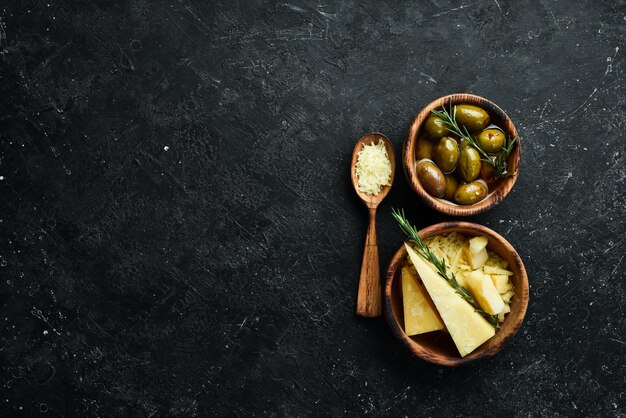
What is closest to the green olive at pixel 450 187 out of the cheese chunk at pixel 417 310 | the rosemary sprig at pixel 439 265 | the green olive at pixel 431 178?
the green olive at pixel 431 178

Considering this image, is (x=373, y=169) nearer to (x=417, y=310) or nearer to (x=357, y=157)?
(x=357, y=157)

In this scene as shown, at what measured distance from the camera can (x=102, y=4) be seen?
6.14 ft

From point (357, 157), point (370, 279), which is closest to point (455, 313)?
point (370, 279)

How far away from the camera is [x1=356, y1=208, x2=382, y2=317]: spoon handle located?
181 cm

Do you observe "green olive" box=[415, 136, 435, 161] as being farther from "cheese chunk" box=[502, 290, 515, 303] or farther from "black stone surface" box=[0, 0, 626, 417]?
"cheese chunk" box=[502, 290, 515, 303]

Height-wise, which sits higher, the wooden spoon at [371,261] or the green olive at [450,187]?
the green olive at [450,187]

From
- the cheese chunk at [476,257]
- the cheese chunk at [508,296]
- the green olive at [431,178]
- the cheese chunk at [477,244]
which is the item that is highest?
the green olive at [431,178]

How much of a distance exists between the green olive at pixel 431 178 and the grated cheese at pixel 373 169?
126 mm

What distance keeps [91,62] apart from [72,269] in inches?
22.8

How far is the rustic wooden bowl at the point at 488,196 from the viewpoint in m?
1.68

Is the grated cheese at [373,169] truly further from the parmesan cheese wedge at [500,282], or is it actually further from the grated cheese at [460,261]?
the parmesan cheese wedge at [500,282]

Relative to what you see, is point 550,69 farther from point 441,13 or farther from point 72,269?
point 72,269

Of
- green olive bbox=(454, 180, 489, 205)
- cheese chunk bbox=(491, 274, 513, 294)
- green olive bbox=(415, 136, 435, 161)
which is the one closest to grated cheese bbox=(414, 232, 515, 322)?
cheese chunk bbox=(491, 274, 513, 294)

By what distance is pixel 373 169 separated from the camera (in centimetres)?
180
